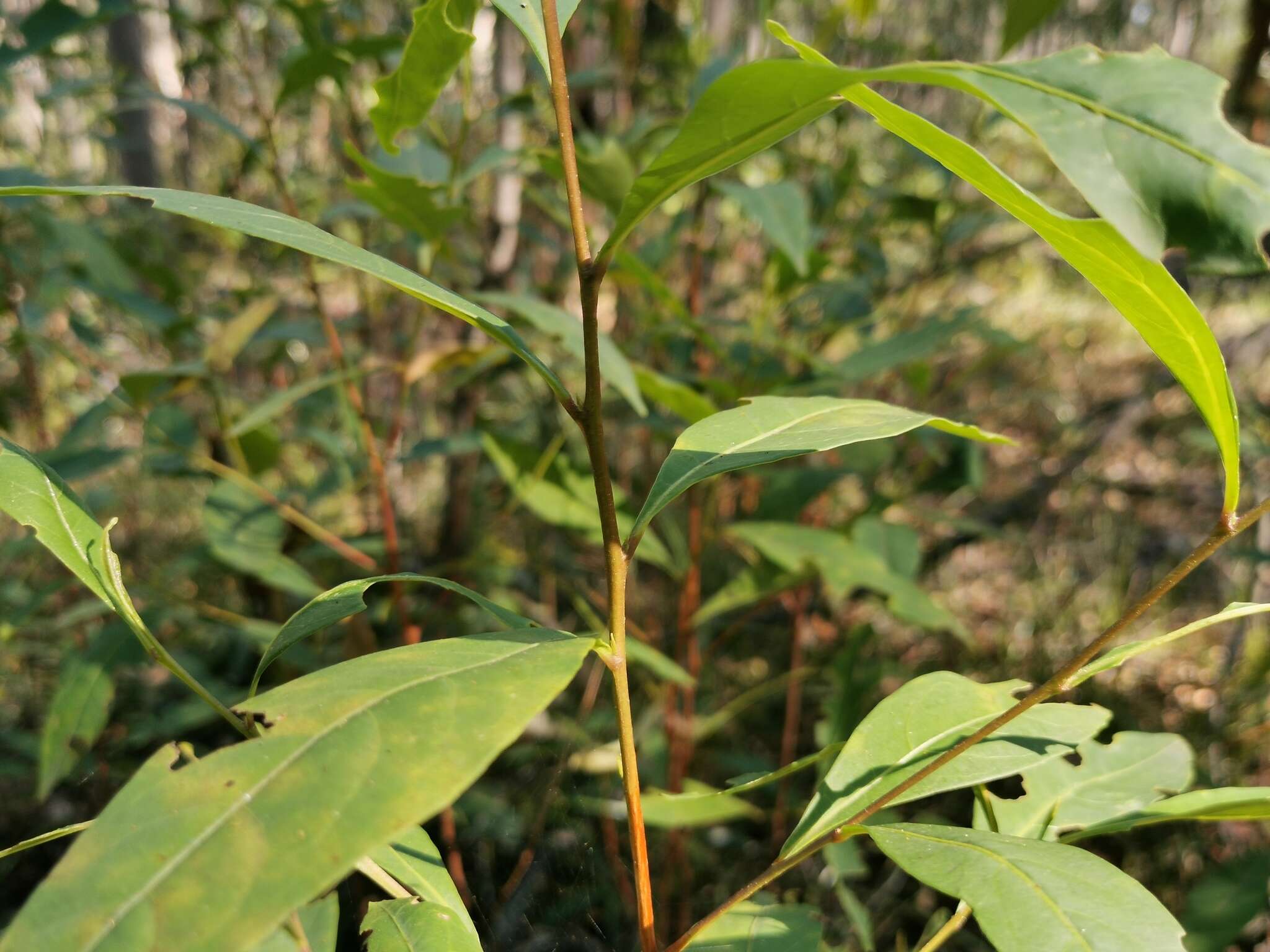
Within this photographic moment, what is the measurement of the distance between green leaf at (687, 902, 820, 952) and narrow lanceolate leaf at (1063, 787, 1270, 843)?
7.2 inches

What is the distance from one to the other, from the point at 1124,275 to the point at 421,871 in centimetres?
50

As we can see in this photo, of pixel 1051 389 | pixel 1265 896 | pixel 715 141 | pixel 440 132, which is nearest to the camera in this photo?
pixel 715 141

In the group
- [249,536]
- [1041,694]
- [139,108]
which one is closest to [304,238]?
[1041,694]

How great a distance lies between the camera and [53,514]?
0.48 meters

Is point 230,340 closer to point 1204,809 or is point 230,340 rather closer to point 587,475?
point 587,475

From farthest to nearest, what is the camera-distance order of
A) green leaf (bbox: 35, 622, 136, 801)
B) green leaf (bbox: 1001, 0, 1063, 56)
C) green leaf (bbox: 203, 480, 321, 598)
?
green leaf (bbox: 203, 480, 321, 598), green leaf (bbox: 35, 622, 136, 801), green leaf (bbox: 1001, 0, 1063, 56)

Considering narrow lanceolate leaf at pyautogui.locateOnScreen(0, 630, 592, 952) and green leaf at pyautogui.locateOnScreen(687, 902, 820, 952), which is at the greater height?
narrow lanceolate leaf at pyautogui.locateOnScreen(0, 630, 592, 952)

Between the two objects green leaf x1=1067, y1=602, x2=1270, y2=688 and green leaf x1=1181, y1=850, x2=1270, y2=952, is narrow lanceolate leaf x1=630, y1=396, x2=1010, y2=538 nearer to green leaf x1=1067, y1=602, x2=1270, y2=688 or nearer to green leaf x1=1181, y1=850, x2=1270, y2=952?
green leaf x1=1067, y1=602, x2=1270, y2=688


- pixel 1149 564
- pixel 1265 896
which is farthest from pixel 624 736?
pixel 1149 564

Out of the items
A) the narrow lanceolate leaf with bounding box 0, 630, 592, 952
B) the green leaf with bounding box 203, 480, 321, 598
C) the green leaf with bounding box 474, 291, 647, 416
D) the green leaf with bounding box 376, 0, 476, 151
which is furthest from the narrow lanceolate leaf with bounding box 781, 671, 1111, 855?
the green leaf with bounding box 203, 480, 321, 598

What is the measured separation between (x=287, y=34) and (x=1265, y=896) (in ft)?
10.6

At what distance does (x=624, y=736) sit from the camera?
461 mm

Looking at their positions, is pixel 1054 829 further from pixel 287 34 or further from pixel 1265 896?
pixel 287 34

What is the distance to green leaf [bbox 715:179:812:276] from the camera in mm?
1004
